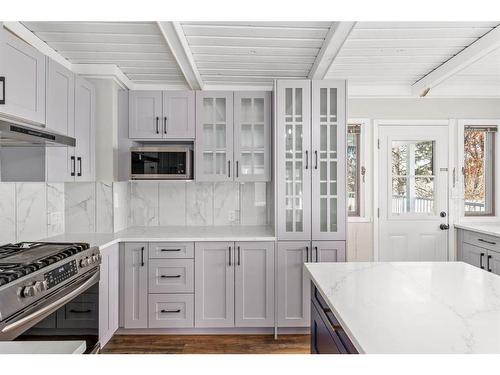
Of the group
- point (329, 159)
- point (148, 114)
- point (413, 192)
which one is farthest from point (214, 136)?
point (413, 192)

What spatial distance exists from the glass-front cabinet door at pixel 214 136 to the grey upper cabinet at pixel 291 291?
896 mm

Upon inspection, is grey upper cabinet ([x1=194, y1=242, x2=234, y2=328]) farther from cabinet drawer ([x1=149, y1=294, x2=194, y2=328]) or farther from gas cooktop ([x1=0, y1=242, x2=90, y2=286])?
gas cooktop ([x1=0, y1=242, x2=90, y2=286])

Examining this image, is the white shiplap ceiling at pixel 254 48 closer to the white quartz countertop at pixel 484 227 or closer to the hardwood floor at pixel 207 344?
the white quartz countertop at pixel 484 227

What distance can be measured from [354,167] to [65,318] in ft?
9.81

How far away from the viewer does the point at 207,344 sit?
2740mm

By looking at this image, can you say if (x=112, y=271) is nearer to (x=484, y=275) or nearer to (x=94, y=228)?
(x=94, y=228)

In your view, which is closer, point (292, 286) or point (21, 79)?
point (21, 79)

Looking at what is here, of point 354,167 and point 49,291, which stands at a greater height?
point 354,167

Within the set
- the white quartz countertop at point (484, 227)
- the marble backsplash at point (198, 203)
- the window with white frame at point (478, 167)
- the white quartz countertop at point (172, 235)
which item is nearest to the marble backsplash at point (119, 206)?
the marble backsplash at point (198, 203)

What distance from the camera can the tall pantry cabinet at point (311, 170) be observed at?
2.94 meters

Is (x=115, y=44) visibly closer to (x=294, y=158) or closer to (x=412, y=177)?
(x=294, y=158)

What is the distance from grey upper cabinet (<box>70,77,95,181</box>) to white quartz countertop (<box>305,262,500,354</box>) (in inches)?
77.9

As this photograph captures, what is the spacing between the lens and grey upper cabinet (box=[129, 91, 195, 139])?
3162mm
